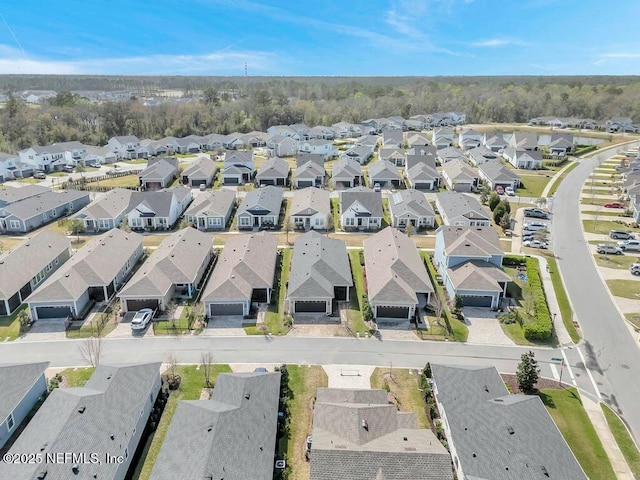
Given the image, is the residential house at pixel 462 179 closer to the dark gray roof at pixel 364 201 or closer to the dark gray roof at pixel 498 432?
the dark gray roof at pixel 364 201

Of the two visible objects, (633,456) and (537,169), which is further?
(537,169)

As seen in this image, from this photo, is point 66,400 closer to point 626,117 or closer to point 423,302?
point 423,302

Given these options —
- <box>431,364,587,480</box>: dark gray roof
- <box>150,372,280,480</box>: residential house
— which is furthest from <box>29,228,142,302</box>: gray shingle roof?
<box>431,364,587,480</box>: dark gray roof

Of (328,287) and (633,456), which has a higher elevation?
(328,287)

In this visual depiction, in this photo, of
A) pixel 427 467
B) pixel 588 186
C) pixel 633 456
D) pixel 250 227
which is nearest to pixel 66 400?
pixel 427 467

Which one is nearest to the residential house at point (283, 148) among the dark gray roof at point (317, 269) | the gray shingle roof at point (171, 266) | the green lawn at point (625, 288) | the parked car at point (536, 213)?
the parked car at point (536, 213)

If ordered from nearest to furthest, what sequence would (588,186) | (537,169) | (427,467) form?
(427,467), (588,186), (537,169)
